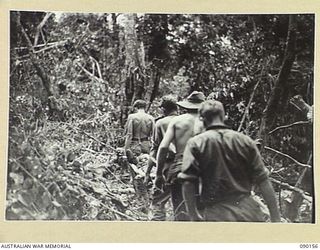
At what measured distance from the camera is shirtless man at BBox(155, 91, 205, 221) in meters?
0.85

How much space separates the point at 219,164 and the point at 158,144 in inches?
4.2

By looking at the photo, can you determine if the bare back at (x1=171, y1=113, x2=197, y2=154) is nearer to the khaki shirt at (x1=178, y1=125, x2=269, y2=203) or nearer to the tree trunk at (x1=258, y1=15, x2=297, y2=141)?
the khaki shirt at (x1=178, y1=125, x2=269, y2=203)

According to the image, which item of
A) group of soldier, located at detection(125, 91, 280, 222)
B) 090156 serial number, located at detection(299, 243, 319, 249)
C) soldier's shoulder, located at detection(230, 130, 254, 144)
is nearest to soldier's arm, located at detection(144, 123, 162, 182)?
group of soldier, located at detection(125, 91, 280, 222)

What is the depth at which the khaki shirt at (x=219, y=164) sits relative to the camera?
837 millimetres

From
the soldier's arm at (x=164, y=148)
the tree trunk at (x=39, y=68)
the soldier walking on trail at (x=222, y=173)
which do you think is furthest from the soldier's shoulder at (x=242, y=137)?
the tree trunk at (x=39, y=68)

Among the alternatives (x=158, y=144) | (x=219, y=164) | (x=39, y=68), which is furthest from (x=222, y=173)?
(x=39, y=68)

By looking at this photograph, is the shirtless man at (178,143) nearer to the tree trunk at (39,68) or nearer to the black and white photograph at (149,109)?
the black and white photograph at (149,109)

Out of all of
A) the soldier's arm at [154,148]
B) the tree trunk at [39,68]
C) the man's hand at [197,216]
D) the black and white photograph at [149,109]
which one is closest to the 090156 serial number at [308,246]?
the black and white photograph at [149,109]

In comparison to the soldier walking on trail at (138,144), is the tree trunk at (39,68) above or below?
above

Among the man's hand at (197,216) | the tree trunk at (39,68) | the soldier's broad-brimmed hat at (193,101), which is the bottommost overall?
the man's hand at (197,216)

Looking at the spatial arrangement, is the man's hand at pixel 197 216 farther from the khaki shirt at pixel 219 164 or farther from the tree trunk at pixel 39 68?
the tree trunk at pixel 39 68

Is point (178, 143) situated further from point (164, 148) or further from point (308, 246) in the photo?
point (308, 246)

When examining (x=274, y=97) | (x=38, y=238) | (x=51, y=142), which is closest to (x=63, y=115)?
(x=51, y=142)

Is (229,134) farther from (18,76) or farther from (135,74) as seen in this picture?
(18,76)
